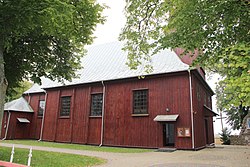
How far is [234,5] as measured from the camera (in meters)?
5.63

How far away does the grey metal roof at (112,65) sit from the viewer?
16142mm

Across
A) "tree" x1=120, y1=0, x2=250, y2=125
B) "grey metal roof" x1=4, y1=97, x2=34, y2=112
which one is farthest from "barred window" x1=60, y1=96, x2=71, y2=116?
"tree" x1=120, y1=0, x2=250, y2=125

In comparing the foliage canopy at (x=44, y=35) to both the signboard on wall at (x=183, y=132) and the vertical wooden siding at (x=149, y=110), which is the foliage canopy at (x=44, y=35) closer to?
the vertical wooden siding at (x=149, y=110)

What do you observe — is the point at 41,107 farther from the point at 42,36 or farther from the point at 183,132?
the point at 183,132

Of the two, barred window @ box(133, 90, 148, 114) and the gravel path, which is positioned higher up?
barred window @ box(133, 90, 148, 114)

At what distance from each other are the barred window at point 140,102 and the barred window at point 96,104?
330cm

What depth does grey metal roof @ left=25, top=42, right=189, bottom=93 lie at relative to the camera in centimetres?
1614

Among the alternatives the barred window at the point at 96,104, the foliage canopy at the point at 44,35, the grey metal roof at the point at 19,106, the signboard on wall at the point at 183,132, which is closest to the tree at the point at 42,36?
the foliage canopy at the point at 44,35

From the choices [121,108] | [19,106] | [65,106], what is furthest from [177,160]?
[19,106]

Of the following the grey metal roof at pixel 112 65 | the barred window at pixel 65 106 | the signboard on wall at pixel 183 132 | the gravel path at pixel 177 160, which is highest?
the grey metal roof at pixel 112 65

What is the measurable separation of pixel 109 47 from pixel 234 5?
1916cm

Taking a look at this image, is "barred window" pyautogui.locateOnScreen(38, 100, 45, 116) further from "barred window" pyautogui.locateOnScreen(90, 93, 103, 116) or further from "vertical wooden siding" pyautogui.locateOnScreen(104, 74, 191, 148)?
"vertical wooden siding" pyautogui.locateOnScreen(104, 74, 191, 148)

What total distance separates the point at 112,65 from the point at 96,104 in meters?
4.09

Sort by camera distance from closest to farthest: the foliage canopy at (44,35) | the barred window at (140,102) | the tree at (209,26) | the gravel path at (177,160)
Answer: the tree at (209,26), the foliage canopy at (44,35), the gravel path at (177,160), the barred window at (140,102)
